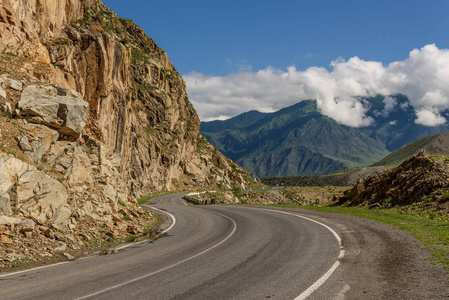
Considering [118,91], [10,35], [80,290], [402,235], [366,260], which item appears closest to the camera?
[80,290]

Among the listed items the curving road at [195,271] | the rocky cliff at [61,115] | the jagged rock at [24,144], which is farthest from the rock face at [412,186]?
the jagged rock at [24,144]

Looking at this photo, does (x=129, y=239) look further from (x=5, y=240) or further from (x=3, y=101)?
(x=3, y=101)

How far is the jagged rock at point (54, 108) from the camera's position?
17.1 m

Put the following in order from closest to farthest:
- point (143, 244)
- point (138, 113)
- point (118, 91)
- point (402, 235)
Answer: point (402, 235) → point (143, 244) → point (118, 91) → point (138, 113)

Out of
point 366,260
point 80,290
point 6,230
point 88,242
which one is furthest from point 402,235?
point 6,230

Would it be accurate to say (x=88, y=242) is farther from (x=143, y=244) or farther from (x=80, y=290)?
(x=80, y=290)

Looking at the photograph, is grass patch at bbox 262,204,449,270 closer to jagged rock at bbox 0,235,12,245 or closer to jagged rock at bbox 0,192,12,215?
jagged rock at bbox 0,235,12,245

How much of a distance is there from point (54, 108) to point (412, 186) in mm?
24691

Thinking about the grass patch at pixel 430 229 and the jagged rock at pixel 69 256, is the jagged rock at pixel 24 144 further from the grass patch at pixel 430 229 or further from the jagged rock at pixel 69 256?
the grass patch at pixel 430 229

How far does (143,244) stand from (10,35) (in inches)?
684

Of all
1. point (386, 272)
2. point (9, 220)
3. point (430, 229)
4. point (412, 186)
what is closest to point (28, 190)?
point (9, 220)

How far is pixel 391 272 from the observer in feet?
27.9

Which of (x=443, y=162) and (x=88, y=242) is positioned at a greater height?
(x=443, y=162)

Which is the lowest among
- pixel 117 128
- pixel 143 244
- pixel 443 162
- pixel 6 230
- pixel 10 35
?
pixel 143 244
